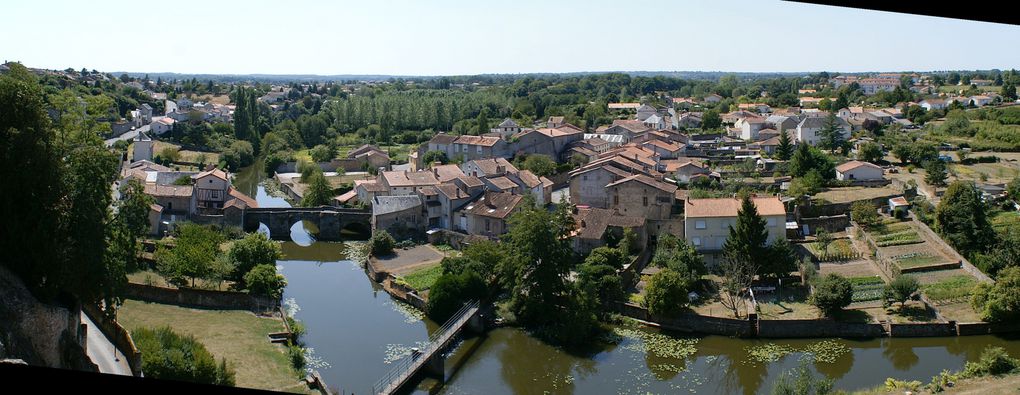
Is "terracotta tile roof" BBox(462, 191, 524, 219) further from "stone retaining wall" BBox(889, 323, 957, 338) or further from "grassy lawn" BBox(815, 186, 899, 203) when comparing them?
"stone retaining wall" BBox(889, 323, 957, 338)

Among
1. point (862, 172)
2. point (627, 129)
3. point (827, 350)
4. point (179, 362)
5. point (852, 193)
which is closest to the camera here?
point (179, 362)

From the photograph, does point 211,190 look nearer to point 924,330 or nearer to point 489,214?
point 489,214

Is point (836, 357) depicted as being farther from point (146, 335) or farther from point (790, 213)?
point (146, 335)

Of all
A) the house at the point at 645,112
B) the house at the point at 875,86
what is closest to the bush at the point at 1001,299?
the house at the point at 645,112

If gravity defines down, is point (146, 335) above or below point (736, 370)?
above

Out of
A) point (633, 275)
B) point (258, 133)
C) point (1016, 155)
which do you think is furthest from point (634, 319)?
point (258, 133)

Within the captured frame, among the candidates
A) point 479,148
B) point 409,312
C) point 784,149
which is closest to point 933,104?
point 784,149

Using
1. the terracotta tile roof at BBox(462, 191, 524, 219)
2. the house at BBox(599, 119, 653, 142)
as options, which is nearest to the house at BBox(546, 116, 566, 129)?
the house at BBox(599, 119, 653, 142)
